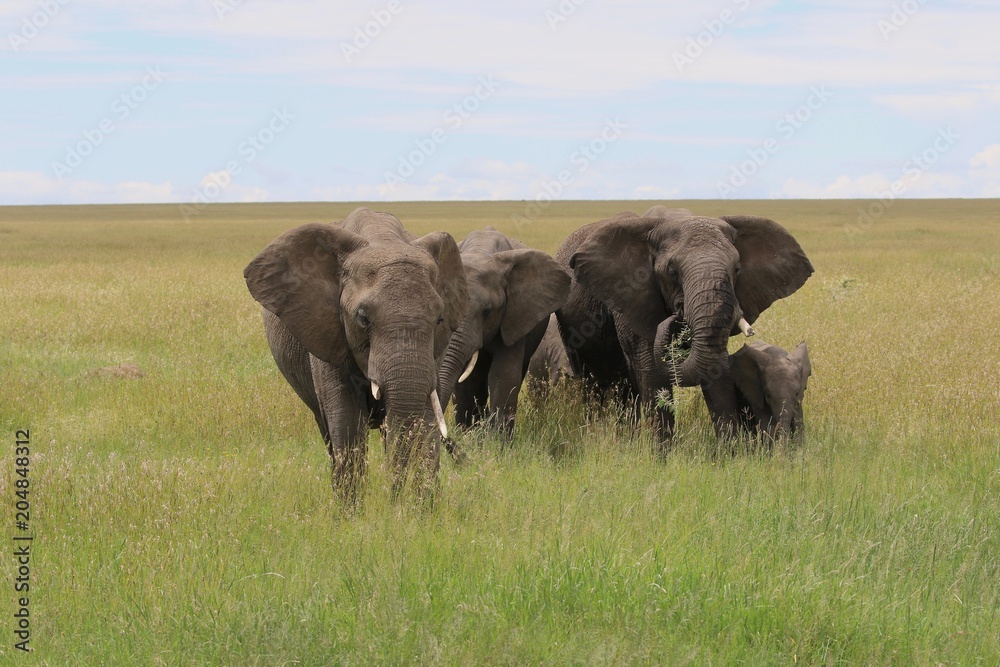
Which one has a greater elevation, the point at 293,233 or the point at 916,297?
the point at 293,233

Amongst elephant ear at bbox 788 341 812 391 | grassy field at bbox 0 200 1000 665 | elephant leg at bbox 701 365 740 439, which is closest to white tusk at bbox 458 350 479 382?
grassy field at bbox 0 200 1000 665

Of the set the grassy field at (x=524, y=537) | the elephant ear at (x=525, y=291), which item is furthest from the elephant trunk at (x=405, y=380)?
the elephant ear at (x=525, y=291)

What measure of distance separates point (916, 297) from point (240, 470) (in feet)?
47.4

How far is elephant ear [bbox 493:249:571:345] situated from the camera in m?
8.41

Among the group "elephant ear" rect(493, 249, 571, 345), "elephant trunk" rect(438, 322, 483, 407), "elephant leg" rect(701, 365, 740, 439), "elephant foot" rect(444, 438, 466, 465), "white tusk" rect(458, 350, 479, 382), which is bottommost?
"elephant foot" rect(444, 438, 466, 465)

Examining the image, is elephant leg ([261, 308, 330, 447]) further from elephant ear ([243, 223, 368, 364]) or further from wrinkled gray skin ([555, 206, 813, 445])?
wrinkled gray skin ([555, 206, 813, 445])

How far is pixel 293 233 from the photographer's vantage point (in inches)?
250

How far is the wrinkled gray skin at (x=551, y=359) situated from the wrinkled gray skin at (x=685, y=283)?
1151mm

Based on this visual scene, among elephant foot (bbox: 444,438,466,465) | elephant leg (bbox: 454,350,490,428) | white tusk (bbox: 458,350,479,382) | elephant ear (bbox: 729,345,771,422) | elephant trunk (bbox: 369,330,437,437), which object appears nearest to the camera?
elephant trunk (bbox: 369,330,437,437)

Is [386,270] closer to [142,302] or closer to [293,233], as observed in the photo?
[293,233]

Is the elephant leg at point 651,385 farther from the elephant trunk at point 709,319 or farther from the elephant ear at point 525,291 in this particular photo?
the elephant ear at point 525,291

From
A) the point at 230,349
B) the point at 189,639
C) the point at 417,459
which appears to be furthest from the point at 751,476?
the point at 230,349

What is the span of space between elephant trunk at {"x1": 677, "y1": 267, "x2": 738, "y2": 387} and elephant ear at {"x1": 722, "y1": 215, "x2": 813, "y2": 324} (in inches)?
36.5

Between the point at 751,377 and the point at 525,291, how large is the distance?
2.04 m
